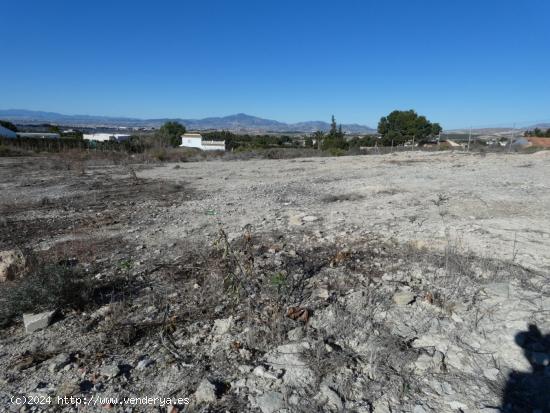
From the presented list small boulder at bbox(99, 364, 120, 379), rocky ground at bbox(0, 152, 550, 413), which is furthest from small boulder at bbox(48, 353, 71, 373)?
small boulder at bbox(99, 364, 120, 379)

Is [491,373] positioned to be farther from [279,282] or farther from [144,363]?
[144,363]

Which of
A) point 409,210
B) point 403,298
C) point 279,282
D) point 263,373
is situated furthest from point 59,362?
point 409,210

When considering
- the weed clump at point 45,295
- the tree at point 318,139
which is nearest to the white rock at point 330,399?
the weed clump at point 45,295

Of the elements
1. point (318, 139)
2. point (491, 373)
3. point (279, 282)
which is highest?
point (318, 139)

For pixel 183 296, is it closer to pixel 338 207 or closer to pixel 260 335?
pixel 260 335

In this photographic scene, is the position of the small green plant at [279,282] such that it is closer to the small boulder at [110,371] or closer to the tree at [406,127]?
the small boulder at [110,371]

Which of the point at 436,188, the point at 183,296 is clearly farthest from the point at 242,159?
the point at 183,296

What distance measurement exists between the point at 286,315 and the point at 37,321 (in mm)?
1785

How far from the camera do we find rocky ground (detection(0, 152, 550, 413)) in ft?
6.03

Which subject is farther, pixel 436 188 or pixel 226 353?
pixel 436 188

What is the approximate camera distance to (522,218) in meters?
4.70

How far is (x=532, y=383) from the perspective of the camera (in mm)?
1815

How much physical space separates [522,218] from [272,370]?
444cm

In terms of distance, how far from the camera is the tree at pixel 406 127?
4205cm
